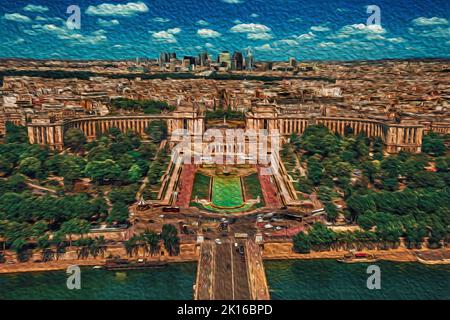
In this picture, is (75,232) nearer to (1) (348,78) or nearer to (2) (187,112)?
(2) (187,112)

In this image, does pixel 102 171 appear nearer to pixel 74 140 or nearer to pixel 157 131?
pixel 74 140

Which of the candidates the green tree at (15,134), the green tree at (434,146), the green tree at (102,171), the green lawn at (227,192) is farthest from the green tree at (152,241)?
the green tree at (434,146)

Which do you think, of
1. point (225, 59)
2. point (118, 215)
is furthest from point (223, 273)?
point (225, 59)

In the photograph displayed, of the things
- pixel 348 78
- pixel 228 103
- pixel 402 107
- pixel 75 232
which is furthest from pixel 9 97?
pixel 402 107

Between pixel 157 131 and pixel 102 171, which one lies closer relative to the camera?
pixel 102 171

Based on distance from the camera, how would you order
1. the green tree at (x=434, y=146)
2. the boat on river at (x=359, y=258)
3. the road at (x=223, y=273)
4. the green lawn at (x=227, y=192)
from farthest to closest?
the green tree at (x=434, y=146) < the green lawn at (x=227, y=192) < the boat on river at (x=359, y=258) < the road at (x=223, y=273)

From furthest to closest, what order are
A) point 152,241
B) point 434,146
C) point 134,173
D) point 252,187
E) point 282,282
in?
point 434,146 < point 134,173 < point 252,187 < point 152,241 < point 282,282

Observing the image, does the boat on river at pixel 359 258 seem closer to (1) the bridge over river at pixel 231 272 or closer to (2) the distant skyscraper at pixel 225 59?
(1) the bridge over river at pixel 231 272

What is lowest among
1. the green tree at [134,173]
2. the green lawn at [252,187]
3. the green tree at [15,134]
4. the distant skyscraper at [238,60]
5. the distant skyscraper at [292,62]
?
the green lawn at [252,187]
